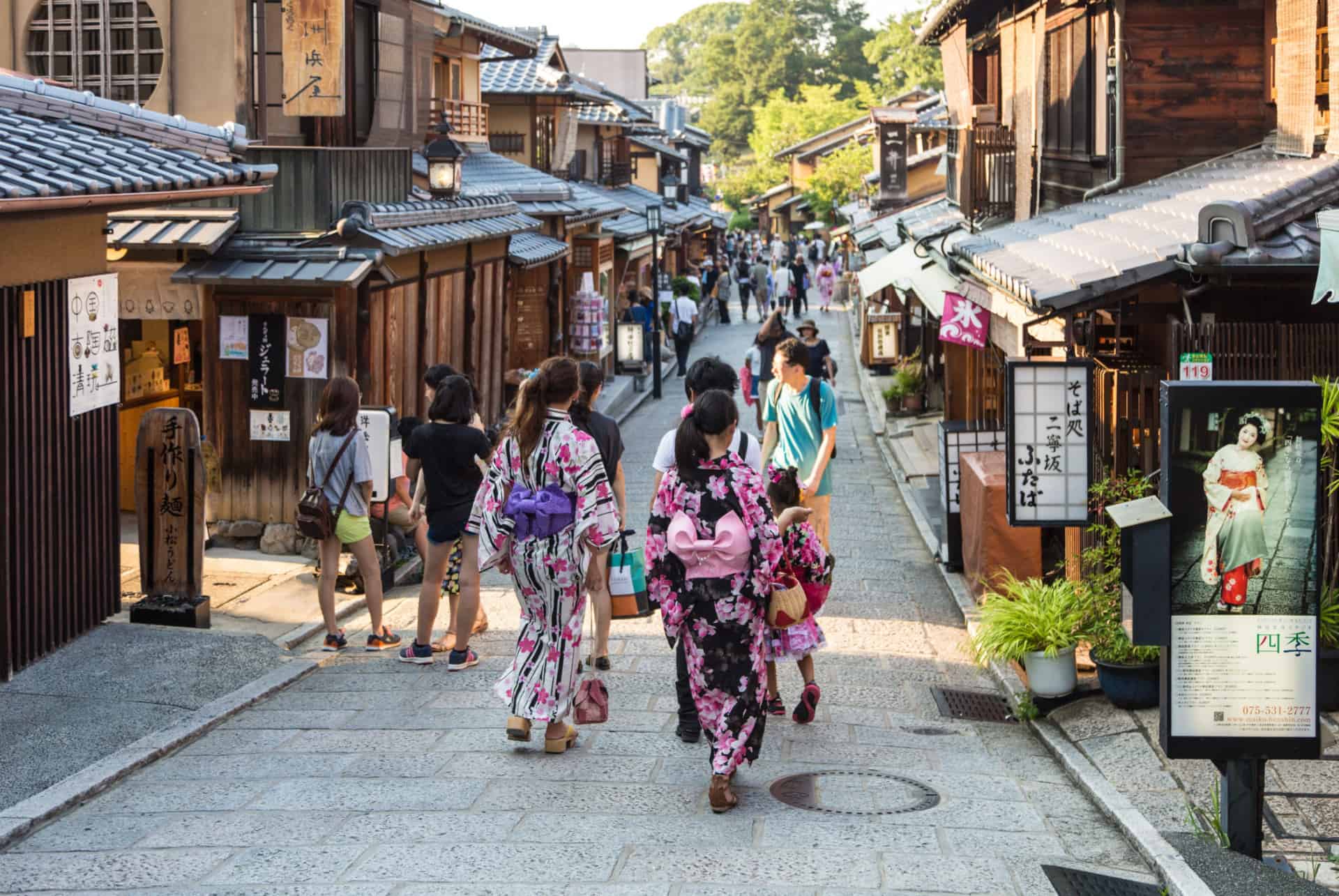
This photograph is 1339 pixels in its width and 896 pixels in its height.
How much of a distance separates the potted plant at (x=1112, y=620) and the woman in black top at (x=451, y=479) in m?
3.93

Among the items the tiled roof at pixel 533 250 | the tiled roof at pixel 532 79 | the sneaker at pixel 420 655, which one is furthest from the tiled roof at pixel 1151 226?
the tiled roof at pixel 532 79

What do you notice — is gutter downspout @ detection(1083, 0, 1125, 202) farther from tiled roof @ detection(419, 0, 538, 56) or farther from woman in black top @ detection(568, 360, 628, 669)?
tiled roof @ detection(419, 0, 538, 56)

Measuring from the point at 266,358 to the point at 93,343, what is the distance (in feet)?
11.6

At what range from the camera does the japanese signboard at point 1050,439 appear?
1020 cm

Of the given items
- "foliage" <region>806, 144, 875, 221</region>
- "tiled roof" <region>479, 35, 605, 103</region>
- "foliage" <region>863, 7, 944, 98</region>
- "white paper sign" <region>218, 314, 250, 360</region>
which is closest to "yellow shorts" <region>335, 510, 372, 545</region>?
"white paper sign" <region>218, 314, 250, 360</region>

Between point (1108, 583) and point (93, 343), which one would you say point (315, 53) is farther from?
point (1108, 583)

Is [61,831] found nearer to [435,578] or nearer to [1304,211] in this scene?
[435,578]

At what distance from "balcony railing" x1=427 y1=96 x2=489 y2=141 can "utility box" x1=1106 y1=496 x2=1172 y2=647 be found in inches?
660

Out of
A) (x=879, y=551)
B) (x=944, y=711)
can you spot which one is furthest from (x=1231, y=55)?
(x=944, y=711)

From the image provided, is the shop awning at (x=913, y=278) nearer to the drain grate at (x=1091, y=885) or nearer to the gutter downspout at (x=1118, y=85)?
the gutter downspout at (x=1118, y=85)

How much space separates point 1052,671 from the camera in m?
9.45

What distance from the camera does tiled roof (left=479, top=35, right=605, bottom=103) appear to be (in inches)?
1289

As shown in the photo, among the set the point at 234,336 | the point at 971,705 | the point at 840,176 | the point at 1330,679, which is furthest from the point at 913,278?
the point at 840,176

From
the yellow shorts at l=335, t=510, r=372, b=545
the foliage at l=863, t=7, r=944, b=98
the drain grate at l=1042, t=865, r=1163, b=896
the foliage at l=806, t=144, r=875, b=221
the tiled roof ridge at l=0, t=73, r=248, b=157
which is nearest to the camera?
the drain grate at l=1042, t=865, r=1163, b=896
